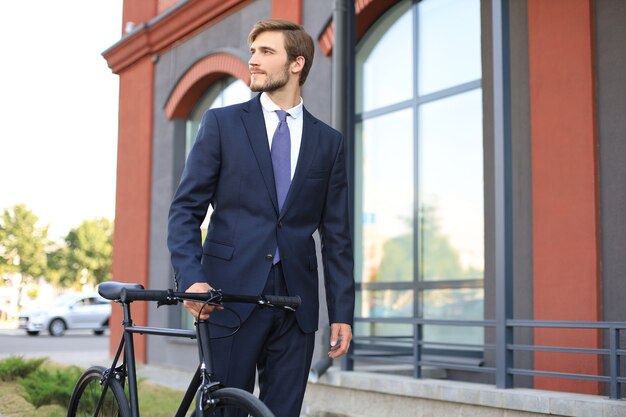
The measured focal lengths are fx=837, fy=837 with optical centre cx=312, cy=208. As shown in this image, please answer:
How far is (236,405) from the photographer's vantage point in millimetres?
2566

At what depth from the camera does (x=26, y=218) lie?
210ft

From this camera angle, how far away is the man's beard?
124 inches

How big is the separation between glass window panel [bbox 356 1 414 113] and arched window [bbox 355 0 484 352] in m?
0.01

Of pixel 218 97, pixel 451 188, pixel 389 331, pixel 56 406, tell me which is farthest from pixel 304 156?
pixel 218 97

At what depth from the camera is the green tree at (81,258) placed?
71312 mm

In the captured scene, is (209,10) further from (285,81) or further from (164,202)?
(285,81)

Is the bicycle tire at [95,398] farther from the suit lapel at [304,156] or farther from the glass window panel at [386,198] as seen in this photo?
the glass window panel at [386,198]

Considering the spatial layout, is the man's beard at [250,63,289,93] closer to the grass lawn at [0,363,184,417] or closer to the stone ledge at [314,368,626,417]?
the stone ledge at [314,368,626,417]

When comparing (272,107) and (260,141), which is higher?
(272,107)

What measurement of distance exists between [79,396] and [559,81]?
4552mm

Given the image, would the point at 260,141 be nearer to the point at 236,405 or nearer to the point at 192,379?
the point at 192,379

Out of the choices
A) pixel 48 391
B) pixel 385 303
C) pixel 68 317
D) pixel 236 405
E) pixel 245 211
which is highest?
pixel 245 211

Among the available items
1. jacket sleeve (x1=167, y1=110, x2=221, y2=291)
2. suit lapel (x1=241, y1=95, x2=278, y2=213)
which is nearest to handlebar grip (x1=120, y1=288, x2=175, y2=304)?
jacket sleeve (x1=167, y1=110, x2=221, y2=291)

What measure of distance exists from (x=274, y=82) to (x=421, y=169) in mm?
5603
